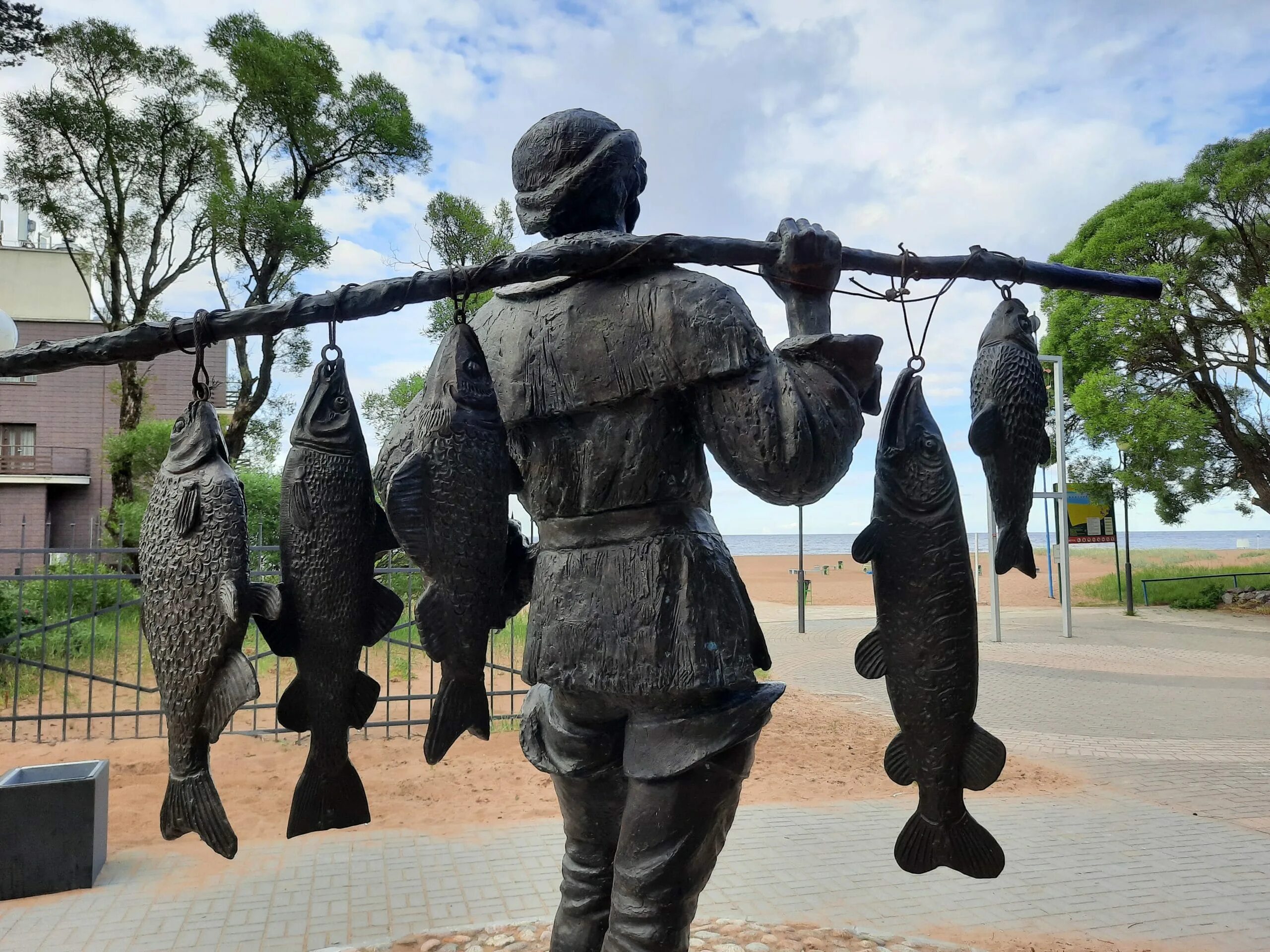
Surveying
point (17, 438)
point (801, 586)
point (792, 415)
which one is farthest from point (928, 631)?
point (17, 438)

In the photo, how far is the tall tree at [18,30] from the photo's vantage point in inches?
257

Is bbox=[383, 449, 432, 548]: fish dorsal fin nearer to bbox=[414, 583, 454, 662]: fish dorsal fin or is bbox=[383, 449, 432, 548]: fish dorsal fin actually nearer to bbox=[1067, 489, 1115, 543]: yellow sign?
bbox=[414, 583, 454, 662]: fish dorsal fin

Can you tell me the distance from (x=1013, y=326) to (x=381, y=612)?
1689 millimetres

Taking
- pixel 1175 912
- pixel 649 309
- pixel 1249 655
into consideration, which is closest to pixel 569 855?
pixel 649 309

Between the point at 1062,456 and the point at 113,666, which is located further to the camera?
the point at 1062,456

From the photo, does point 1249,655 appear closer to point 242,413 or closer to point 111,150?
point 242,413

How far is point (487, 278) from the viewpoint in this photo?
1.85 metres

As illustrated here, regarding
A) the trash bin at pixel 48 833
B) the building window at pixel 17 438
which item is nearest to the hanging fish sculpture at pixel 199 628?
the trash bin at pixel 48 833

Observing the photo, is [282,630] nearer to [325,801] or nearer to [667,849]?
[325,801]

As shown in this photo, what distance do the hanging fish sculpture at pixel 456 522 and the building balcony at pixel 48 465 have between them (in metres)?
18.6

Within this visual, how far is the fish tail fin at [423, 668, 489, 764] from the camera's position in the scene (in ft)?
5.62

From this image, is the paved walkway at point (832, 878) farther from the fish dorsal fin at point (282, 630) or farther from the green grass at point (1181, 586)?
the green grass at point (1181, 586)

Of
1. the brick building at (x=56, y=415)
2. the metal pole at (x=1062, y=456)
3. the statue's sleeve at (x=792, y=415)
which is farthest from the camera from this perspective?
the brick building at (x=56, y=415)

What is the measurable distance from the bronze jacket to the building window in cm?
1925
